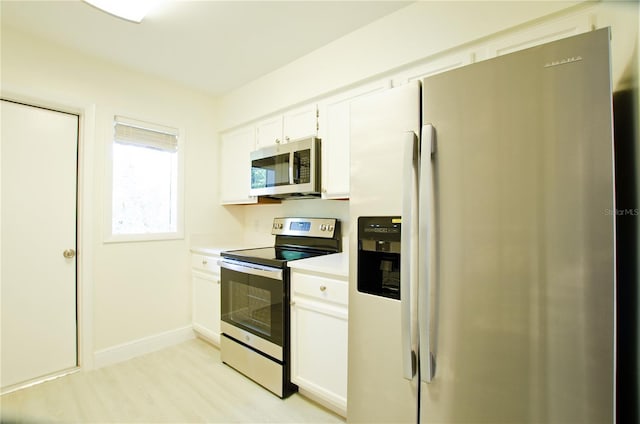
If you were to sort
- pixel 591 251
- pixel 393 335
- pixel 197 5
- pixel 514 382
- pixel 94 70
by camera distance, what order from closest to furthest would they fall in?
pixel 591 251 → pixel 514 382 → pixel 393 335 → pixel 197 5 → pixel 94 70

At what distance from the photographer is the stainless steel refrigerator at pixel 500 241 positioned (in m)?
0.81

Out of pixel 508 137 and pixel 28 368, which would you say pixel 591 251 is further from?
pixel 28 368

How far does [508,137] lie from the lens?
92 cm

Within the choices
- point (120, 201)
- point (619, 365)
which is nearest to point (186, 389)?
point (120, 201)

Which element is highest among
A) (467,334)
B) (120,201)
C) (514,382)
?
(120,201)

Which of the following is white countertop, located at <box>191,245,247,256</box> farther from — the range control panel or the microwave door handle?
the microwave door handle

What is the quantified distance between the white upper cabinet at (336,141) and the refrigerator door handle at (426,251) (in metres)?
1.01

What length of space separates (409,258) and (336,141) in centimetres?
125

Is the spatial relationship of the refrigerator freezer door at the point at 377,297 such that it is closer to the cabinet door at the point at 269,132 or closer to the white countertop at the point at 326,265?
the white countertop at the point at 326,265

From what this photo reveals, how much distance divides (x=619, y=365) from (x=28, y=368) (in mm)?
3370

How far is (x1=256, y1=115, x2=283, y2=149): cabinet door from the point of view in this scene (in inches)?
99.3

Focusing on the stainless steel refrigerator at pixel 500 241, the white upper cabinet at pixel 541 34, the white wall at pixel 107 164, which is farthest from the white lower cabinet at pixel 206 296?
the white upper cabinet at pixel 541 34

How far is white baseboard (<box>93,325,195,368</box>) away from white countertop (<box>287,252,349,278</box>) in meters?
1.70

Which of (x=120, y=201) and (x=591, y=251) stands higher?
(x=120, y=201)
